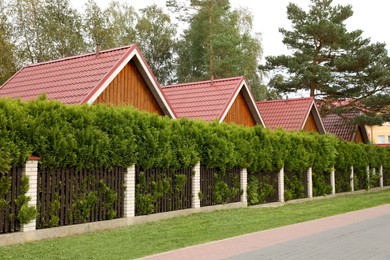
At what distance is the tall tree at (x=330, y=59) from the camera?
33906mm

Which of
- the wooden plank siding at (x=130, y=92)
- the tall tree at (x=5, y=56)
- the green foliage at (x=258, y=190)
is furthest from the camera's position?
the tall tree at (x=5, y=56)

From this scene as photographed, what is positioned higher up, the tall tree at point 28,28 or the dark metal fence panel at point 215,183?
the tall tree at point 28,28

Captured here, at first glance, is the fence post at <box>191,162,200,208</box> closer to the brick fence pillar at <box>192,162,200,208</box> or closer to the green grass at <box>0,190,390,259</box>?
the brick fence pillar at <box>192,162,200,208</box>

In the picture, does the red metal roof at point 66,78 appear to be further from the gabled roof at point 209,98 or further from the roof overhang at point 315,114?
the roof overhang at point 315,114

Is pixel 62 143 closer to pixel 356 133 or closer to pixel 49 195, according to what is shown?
pixel 49 195

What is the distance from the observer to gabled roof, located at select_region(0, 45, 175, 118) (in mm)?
16250

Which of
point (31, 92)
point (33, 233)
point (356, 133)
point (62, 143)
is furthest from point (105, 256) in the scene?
point (356, 133)

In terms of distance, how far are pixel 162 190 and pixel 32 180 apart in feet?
15.5

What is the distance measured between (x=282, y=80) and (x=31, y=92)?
2257cm

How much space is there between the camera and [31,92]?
1859 cm

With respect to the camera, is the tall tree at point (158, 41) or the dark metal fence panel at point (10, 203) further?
the tall tree at point (158, 41)

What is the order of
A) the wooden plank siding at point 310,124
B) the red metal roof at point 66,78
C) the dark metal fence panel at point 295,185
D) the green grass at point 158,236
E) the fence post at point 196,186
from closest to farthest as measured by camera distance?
the green grass at point 158,236, the fence post at point 196,186, the red metal roof at point 66,78, the dark metal fence panel at point 295,185, the wooden plank siding at point 310,124

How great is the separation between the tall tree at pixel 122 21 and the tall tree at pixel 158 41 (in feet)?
2.91

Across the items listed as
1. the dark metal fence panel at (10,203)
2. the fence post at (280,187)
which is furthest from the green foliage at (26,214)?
the fence post at (280,187)
